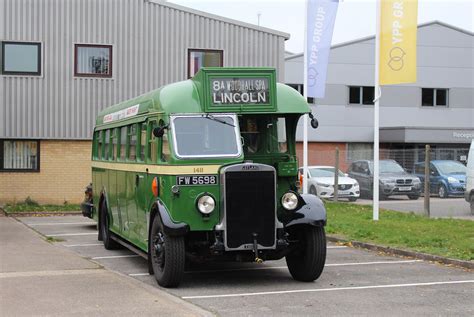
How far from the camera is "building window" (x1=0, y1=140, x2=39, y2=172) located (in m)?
24.0

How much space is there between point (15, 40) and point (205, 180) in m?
16.7

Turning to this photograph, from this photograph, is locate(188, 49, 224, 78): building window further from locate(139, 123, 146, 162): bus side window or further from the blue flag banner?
locate(139, 123, 146, 162): bus side window

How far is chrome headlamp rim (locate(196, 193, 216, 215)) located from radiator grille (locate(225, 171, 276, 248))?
205 mm

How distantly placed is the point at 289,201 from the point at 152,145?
2180mm

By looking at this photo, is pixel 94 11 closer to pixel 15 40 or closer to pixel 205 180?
pixel 15 40

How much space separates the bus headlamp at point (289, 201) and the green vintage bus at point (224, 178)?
14mm

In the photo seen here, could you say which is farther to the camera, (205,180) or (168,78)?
(168,78)

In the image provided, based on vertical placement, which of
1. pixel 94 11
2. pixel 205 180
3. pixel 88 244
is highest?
pixel 94 11

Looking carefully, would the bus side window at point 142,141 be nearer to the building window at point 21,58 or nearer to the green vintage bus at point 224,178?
the green vintage bus at point 224,178

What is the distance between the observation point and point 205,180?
30.8ft

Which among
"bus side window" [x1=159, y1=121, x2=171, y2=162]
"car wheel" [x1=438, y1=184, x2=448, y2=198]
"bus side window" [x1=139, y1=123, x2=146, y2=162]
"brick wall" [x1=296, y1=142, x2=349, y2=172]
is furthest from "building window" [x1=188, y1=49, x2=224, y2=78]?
"bus side window" [x1=159, y1=121, x2=171, y2=162]

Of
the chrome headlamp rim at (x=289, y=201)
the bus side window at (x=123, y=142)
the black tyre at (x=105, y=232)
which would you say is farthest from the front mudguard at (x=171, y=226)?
the black tyre at (x=105, y=232)

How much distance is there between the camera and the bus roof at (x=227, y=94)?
384 inches

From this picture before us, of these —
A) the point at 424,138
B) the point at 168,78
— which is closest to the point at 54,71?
the point at 168,78
